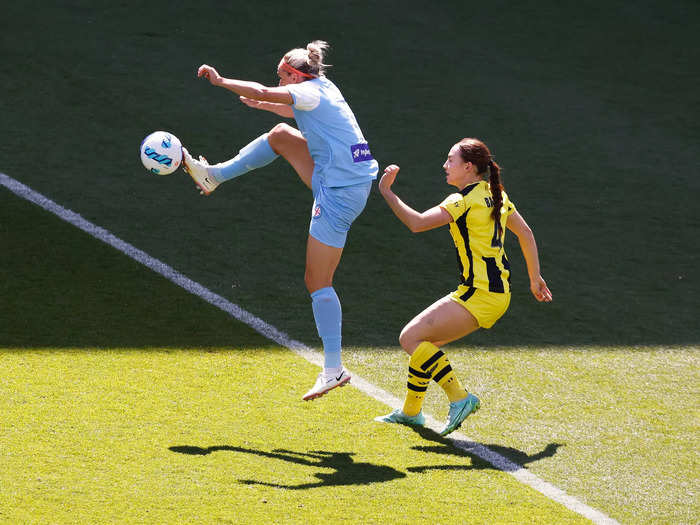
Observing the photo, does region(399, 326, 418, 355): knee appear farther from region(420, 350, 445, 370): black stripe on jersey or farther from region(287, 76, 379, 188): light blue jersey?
region(287, 76, 379, 188): light blue jersey

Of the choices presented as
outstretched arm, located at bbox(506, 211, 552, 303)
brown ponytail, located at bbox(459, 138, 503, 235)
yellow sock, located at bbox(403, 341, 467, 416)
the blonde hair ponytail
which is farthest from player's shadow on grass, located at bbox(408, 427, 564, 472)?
the blonde hair ponytail

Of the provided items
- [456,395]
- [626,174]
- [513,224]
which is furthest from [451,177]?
[626,174]

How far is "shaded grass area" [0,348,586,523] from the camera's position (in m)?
5.66

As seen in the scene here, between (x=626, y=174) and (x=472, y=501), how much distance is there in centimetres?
689

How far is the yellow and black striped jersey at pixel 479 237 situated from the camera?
6.57m

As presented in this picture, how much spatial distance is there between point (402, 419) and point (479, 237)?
1181mm

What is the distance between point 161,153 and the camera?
762 cm

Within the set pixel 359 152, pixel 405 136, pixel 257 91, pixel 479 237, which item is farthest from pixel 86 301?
pixel 405 136

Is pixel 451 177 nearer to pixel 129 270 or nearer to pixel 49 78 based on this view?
pixel 129 270

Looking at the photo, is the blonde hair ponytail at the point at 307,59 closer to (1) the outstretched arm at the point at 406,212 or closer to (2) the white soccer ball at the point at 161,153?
(1) the outstretched arm at the point at 406,212

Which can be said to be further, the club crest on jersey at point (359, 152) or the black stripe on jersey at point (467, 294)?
the club crest on jersey at point (359, 152)

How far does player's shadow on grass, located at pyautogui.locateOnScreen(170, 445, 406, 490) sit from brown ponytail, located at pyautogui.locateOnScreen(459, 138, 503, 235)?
5.06ft

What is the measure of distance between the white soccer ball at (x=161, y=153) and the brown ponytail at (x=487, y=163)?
206cm

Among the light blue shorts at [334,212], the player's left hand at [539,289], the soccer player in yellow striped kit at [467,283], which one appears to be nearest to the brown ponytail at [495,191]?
the soccer player in yellow striped kit at [467,283]
